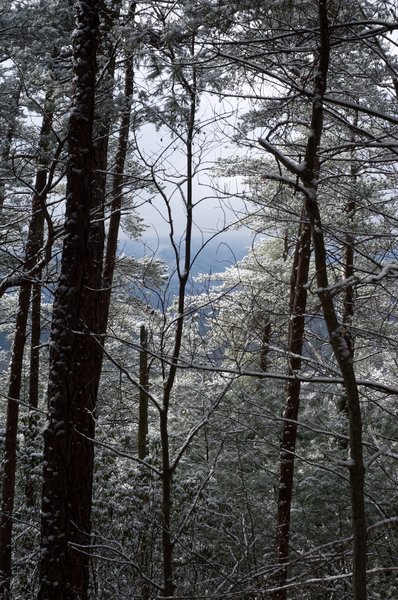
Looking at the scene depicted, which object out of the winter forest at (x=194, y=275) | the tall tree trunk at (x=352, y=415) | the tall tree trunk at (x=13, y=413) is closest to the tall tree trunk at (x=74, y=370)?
the winter forest at (x=194, y=275)

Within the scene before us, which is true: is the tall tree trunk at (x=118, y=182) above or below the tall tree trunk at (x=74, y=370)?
above

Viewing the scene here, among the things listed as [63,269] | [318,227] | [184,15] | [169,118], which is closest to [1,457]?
[63,269]

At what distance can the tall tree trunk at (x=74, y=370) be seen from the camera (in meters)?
4.38

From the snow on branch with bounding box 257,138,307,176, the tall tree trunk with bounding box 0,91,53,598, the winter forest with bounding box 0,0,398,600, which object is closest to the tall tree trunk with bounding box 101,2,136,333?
the winter forest with bounding box 0,0,398,600

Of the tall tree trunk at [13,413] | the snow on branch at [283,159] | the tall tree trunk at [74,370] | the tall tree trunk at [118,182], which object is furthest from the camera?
the tall tree trunk at [13,413]

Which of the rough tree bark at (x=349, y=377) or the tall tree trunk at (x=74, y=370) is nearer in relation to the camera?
the rough tree bark at (x=349, y=377)

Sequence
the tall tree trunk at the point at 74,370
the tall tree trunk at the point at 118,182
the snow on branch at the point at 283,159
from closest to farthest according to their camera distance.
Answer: the snow on branch at the point at 283,159
the tall tree trunk at the point at 74,370
the tall tree trunk at the point at 118,182

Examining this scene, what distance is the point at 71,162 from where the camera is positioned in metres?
4.57

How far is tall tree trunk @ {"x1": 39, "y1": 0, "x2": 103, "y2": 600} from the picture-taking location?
4379 millimetres

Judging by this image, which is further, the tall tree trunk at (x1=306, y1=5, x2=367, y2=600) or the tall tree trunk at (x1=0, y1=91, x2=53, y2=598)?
the tall tree trunk at (x1=0, y1=91, x2=53, y2=598)

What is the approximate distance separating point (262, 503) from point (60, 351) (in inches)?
308

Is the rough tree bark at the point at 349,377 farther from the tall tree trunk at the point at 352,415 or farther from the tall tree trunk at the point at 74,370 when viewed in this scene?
the tall tree trunk at the point at 74,370

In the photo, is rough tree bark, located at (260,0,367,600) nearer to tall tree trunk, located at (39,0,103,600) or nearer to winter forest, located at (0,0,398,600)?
winter forest, located at (0,0,398,600)

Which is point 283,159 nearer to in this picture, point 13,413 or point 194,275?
point 194,275
